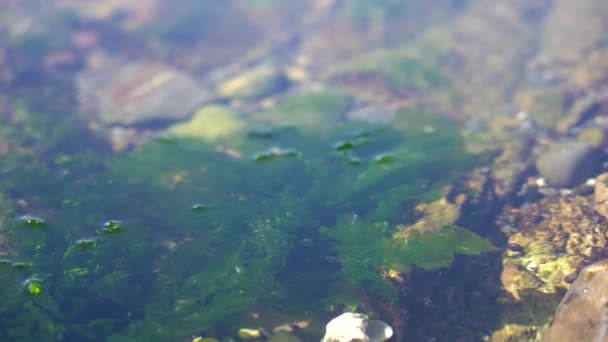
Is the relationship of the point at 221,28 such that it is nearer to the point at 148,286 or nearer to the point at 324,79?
the point at 324,79

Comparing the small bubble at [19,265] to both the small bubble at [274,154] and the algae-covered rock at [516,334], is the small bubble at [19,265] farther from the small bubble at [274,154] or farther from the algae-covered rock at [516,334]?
the algae-covered rock at [516,334]

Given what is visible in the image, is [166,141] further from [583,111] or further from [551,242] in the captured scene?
[583,111]

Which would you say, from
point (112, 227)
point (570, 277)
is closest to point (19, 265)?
point (112, 227)

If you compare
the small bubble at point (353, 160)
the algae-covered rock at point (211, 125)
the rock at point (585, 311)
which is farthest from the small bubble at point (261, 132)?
the rock at point (585, 311)

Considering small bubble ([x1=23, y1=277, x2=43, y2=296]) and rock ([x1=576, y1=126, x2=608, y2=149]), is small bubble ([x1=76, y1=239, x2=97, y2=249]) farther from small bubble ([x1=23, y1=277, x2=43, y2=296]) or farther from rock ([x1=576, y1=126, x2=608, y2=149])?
rock ([x1=576, y1=126, x2=608, y2=149])

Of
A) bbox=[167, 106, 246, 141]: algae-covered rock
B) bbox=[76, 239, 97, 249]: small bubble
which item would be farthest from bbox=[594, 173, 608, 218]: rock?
bbox=[76, 239, 97, 249]: small bubble

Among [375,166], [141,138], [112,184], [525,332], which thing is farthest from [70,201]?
[525,332]

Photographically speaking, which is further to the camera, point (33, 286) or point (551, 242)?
point (551, 242)
